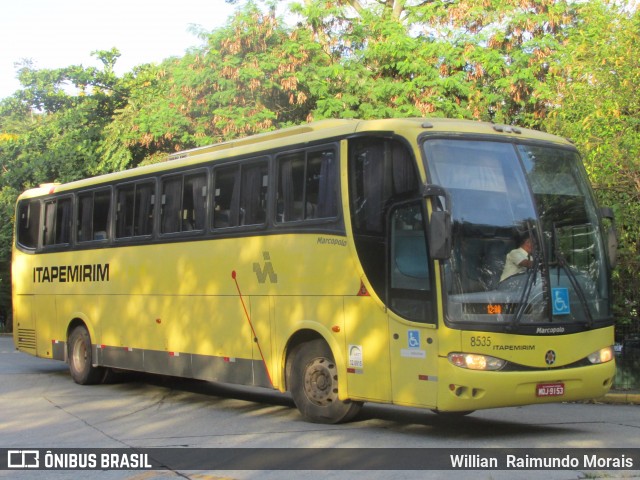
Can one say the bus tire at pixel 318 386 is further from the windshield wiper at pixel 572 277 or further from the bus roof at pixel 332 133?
the windshield wiper at pixel 572 277

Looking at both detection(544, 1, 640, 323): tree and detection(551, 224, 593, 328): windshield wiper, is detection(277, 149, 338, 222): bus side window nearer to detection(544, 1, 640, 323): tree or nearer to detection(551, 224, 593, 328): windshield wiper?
detection(551, 224, 593, 328): windshield wiper

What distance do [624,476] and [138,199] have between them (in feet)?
32.0

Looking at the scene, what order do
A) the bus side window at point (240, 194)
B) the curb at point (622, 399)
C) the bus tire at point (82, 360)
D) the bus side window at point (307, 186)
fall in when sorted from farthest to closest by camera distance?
the bus tire at point (82, 360), the curb at point (622, 399), the bus side window at point (240, 194), the bus side window at point (307, 186)

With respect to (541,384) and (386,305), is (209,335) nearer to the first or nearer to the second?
(386,305)

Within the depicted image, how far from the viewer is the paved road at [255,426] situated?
841 cm

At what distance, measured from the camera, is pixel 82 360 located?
1706 cm

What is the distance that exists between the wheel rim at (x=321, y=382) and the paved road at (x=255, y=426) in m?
0.34

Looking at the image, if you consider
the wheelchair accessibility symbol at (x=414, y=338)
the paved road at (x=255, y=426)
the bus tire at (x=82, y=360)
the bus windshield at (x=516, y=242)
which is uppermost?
the bus windshield at (x=516, y=242)

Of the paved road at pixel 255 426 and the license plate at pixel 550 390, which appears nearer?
the paved road at pixel 255 426

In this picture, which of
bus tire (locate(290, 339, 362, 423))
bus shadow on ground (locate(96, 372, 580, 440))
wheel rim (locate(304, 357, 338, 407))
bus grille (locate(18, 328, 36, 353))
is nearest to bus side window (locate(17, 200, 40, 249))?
bus grille (locate(18, 328, 36, 353))

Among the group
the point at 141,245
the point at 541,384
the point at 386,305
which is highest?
the point at 141,245

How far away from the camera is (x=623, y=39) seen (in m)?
16.0

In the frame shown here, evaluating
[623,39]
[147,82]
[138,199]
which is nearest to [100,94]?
[147,82]

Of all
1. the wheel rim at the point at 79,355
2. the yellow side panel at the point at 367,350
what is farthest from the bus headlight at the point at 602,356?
the wheel rim at the point at 79,355
